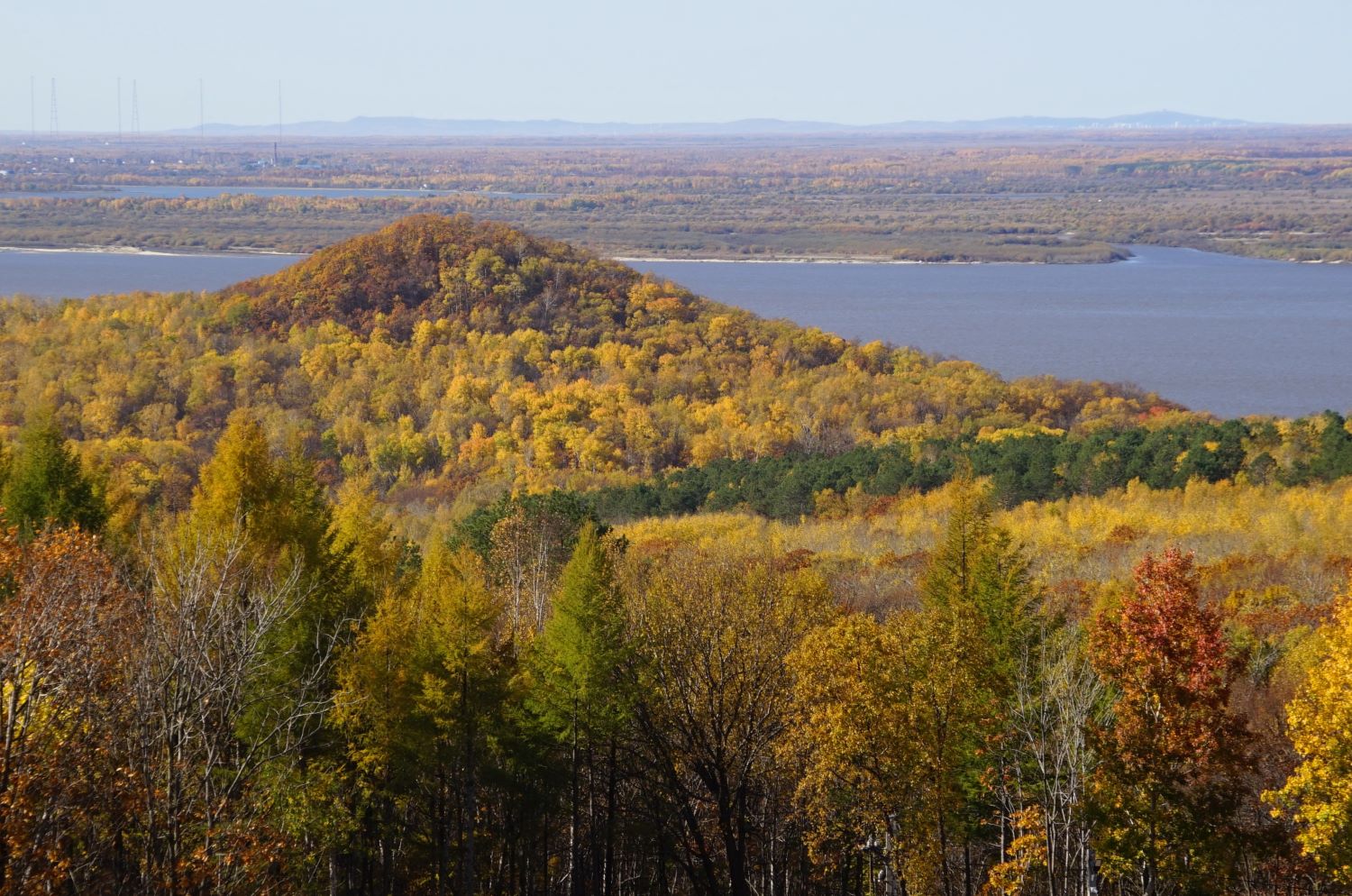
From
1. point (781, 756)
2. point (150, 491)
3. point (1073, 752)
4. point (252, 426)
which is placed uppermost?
point (252, 426)

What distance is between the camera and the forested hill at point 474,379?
68.9 meters

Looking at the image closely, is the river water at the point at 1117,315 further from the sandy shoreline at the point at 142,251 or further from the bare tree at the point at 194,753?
the bare tree at the point at 194,753

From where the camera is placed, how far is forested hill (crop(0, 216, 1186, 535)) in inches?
2712

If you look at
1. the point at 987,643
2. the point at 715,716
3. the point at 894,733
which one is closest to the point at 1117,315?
the point at 987,643

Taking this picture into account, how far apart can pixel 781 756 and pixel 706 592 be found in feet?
8.88

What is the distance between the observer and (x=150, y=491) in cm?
5712

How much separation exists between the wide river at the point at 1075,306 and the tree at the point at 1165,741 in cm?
7034

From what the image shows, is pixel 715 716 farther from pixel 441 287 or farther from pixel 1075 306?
pixel 1075 306

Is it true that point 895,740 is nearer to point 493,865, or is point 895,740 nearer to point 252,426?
point 493,865

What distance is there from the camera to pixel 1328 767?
46.5 feet

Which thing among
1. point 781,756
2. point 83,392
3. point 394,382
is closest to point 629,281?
point 394,382

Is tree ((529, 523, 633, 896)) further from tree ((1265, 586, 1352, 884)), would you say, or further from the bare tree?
tree ((1265, 586, 1352, 884))

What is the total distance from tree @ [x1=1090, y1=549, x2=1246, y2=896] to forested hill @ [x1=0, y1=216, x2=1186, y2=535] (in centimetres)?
4823

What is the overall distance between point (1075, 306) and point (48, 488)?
111 m
